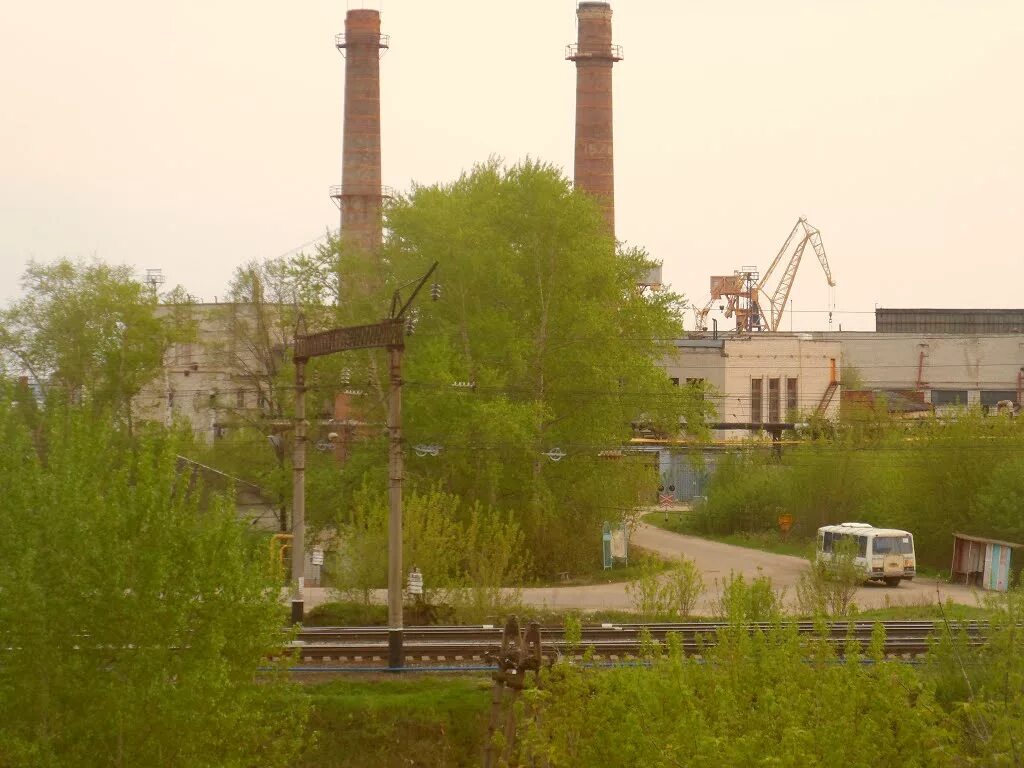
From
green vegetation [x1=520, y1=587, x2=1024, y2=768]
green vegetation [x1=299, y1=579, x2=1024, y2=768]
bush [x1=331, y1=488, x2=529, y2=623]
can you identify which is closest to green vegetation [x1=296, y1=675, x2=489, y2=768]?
green vegetation [x1=299, y1=579, x2=1024, y2=768]

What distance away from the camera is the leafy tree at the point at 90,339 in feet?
155

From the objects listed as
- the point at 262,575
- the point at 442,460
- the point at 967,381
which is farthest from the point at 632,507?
the point at 967,381

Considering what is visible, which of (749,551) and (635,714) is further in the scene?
(749,551)

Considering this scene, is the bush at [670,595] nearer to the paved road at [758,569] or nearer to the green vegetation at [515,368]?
the paved road at [758,569]

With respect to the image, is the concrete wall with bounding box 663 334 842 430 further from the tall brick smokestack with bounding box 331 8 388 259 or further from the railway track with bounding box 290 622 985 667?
the railway track with bounding box 290 622 985 667

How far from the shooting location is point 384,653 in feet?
73.2

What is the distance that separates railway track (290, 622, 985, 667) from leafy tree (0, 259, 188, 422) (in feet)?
79.9

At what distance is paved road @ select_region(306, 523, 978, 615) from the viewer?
31.0m

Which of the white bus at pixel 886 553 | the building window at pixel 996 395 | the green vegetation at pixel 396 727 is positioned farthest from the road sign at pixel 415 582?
the building window at pixel 996 395

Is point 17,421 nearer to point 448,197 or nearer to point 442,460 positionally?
point 442,460

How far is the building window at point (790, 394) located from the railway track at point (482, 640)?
41144 millimetres

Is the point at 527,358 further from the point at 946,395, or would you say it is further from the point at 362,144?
the point at 946,395

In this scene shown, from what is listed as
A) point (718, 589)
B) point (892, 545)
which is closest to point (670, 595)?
point (718, 589)

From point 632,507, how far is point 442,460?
16.8 feet
